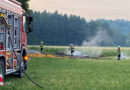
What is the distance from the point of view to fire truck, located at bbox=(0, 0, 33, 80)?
12.0 m

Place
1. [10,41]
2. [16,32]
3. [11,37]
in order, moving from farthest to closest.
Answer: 1. [16,32]
2. [11,37]
3. [10,41]

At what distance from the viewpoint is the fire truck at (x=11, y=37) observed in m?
12.0

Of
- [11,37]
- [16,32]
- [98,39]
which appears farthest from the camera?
[98,39]

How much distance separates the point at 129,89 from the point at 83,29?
5733 inches

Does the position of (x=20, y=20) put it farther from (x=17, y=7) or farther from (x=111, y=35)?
(x=111, y=35)

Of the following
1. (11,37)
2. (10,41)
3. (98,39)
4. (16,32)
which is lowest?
(98,39)

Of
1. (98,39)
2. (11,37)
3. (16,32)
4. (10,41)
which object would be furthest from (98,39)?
(10,41)

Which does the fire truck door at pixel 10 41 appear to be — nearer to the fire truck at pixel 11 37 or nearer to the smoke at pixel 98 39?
the fire truck at pixel 11 37

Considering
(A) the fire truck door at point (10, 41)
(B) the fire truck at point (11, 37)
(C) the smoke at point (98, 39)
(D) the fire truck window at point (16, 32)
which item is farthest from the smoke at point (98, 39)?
(A) the fire truck door at point (10, 41)

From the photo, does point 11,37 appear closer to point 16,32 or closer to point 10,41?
point 10,41

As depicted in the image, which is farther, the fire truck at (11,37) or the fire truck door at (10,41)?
the fire truck door at (10,41)

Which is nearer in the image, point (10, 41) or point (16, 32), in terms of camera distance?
point (10, 41)

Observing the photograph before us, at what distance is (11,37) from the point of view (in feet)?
43.6

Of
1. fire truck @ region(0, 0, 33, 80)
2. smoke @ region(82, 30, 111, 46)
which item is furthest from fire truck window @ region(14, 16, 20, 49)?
smoke @ region(82, 30, 111, 46)
